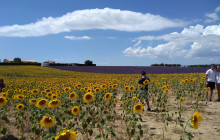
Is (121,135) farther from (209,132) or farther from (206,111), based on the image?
(206,111)

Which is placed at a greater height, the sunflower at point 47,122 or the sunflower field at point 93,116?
the sunflower at point 47,122

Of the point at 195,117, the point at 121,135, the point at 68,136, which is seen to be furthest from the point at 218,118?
the point at 68,136

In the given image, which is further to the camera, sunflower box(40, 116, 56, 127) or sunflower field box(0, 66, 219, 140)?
sunflower field box(0, 66, 219, 140)

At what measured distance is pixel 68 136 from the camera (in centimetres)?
239

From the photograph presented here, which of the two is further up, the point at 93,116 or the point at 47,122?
the point at 47,122

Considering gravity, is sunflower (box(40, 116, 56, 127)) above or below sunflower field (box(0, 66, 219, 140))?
above

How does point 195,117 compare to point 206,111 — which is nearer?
point 195,117

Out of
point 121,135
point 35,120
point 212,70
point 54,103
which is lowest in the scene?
point 121,135

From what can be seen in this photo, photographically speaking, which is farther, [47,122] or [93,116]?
[93,116]

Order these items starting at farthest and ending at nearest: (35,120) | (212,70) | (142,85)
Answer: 1. (212,70)
2. (142,85)
3. (35,120)

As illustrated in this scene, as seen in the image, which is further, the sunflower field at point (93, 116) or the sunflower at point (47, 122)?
the sunflower field at point (93, 116)

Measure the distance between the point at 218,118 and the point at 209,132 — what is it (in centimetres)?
169

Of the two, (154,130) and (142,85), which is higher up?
(142,85)

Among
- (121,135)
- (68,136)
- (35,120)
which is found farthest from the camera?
(121,135)
